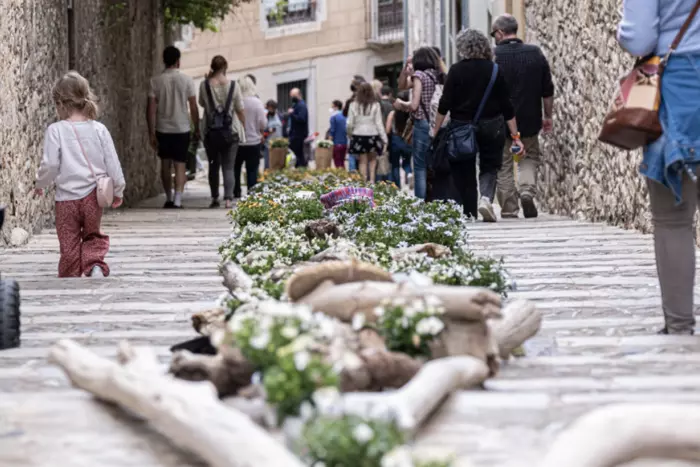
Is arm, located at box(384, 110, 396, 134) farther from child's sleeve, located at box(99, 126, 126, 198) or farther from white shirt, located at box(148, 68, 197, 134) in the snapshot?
child's sleeve, located at box(99, 126, 126, 198)

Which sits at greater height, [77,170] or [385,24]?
[385,24]

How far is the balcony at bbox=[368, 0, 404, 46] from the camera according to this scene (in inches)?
1754

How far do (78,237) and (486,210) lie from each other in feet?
15.8

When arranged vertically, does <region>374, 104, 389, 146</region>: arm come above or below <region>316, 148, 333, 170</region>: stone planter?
above

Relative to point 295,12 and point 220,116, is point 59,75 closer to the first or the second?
point 220,116

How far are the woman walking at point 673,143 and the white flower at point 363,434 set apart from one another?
299 centimetres

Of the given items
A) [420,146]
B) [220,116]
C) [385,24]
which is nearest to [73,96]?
[420,146]

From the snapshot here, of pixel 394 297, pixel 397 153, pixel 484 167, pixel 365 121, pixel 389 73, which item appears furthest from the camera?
pixel 389 73

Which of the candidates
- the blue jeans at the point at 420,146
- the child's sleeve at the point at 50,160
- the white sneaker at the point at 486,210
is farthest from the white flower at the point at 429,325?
the blue jeans at the point at 420,146

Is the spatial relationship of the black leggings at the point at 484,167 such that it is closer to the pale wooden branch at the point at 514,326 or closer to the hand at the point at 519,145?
the hand at the point at 519,145

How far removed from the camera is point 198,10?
73.1 ft

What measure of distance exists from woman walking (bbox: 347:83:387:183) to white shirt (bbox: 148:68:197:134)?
4.45 m

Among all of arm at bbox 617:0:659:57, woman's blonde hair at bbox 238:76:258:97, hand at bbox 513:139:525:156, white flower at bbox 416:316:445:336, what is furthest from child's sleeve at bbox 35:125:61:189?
woman's blonde hair at bbox 238:76:258:97

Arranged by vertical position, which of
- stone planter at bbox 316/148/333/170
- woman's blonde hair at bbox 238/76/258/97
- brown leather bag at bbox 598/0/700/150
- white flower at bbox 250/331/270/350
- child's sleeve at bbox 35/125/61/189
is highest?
woman's blonde hair at bbox 238/76/258/97
